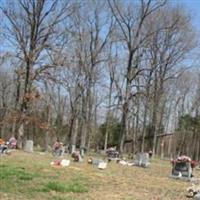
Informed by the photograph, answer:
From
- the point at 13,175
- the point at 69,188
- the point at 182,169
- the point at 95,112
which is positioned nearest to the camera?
the point at 69,188

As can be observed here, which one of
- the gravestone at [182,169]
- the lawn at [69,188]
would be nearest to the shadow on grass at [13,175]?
the lawn at [69,188]

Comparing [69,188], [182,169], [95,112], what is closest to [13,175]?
[69,188]

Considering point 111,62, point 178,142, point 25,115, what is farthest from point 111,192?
point 178,142

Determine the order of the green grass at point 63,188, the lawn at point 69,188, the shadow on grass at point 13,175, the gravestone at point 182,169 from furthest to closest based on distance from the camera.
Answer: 1. the gravestone at point 182,169
2. the shadow on grass at point 13,175
3. the green grass at point 63,188
4. the lawn at point 69,188

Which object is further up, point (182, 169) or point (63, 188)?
point (182, 169)

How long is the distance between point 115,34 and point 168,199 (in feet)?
115

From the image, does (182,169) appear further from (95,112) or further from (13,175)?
(95,112)

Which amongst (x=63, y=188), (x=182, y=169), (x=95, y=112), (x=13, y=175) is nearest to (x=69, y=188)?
(x=63, y=188)

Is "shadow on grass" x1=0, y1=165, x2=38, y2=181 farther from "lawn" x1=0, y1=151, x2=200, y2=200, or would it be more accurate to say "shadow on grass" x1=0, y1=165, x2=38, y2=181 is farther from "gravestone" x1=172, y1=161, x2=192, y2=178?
"gravestone" x1=172, y1=161, x2=192, y2=178

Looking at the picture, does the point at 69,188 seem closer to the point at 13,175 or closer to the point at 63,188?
the point at 63,188

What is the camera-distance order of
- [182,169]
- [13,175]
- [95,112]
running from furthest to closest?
[95,112], [182,169], [13,175]

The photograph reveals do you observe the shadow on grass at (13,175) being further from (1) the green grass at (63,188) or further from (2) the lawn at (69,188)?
(1) the green grass at (63,188)

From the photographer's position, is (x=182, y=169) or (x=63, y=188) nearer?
(x=63, y=188)

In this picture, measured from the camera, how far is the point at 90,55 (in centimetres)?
4722
